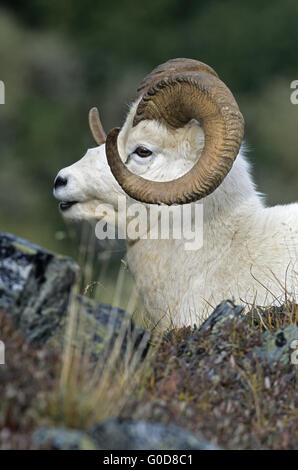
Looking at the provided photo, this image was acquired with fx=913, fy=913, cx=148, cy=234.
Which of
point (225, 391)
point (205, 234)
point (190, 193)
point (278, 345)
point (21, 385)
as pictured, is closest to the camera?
point (21, 385)

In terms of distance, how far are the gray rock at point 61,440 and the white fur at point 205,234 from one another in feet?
10.0

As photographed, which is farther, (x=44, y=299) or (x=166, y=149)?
(x=166, y=149)

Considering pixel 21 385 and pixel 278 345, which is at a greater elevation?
pixel 278 345

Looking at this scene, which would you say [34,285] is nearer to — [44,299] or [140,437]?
[44,299]

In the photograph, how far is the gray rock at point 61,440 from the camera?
3949 millimetres

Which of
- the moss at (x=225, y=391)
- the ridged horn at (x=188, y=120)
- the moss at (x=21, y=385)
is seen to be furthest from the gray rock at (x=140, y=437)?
the ridged horn at (x=188, y=120)

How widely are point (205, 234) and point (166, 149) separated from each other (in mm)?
778

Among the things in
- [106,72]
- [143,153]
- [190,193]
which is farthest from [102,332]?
[106,72]

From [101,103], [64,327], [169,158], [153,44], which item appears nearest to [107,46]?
[153,44]

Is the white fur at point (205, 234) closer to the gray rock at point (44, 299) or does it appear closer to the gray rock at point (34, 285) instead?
the gray rock at point (44, 299)

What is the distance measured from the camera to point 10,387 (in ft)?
13.5

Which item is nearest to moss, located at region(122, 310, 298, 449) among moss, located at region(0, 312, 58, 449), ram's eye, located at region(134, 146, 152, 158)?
moss, located at region(0, 312, 58, 449)

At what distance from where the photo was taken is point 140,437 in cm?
406
